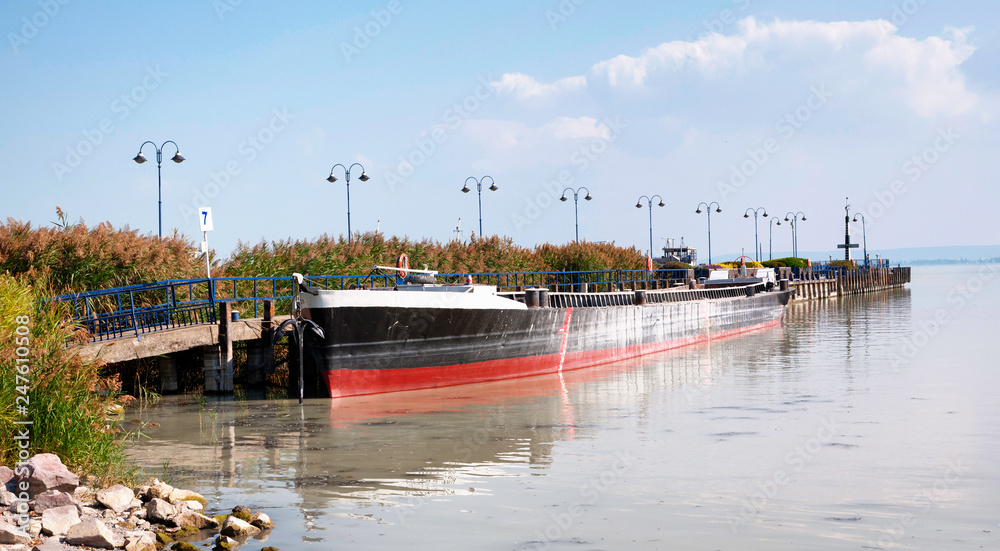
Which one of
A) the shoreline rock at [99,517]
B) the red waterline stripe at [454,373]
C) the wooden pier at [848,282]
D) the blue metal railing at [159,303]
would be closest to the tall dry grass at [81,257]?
the blue metal railing at [159,303]

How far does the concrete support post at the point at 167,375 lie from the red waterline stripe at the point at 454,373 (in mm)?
4229

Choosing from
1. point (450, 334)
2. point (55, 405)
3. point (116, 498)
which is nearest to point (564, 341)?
point (450, 334)

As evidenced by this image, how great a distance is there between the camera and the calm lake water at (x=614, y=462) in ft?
28.1

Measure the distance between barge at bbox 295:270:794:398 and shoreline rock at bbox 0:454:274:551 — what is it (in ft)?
28.0

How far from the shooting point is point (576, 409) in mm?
16641

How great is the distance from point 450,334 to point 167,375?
6547 millimetres

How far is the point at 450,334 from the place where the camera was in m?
19.1

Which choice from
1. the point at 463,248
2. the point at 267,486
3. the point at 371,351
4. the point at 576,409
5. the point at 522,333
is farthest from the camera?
the point at 463,248

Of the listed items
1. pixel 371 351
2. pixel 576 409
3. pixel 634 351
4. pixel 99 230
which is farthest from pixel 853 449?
pixel 99 230

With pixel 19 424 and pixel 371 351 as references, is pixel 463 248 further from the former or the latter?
pixel 19 424

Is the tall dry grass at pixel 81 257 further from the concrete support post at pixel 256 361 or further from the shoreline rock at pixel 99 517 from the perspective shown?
the shoreline rock at pixel 99 517

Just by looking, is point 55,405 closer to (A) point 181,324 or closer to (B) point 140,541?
(B) point 140,541

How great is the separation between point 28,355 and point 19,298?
179 centimetres

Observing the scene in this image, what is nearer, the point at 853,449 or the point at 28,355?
the point at 28,355
